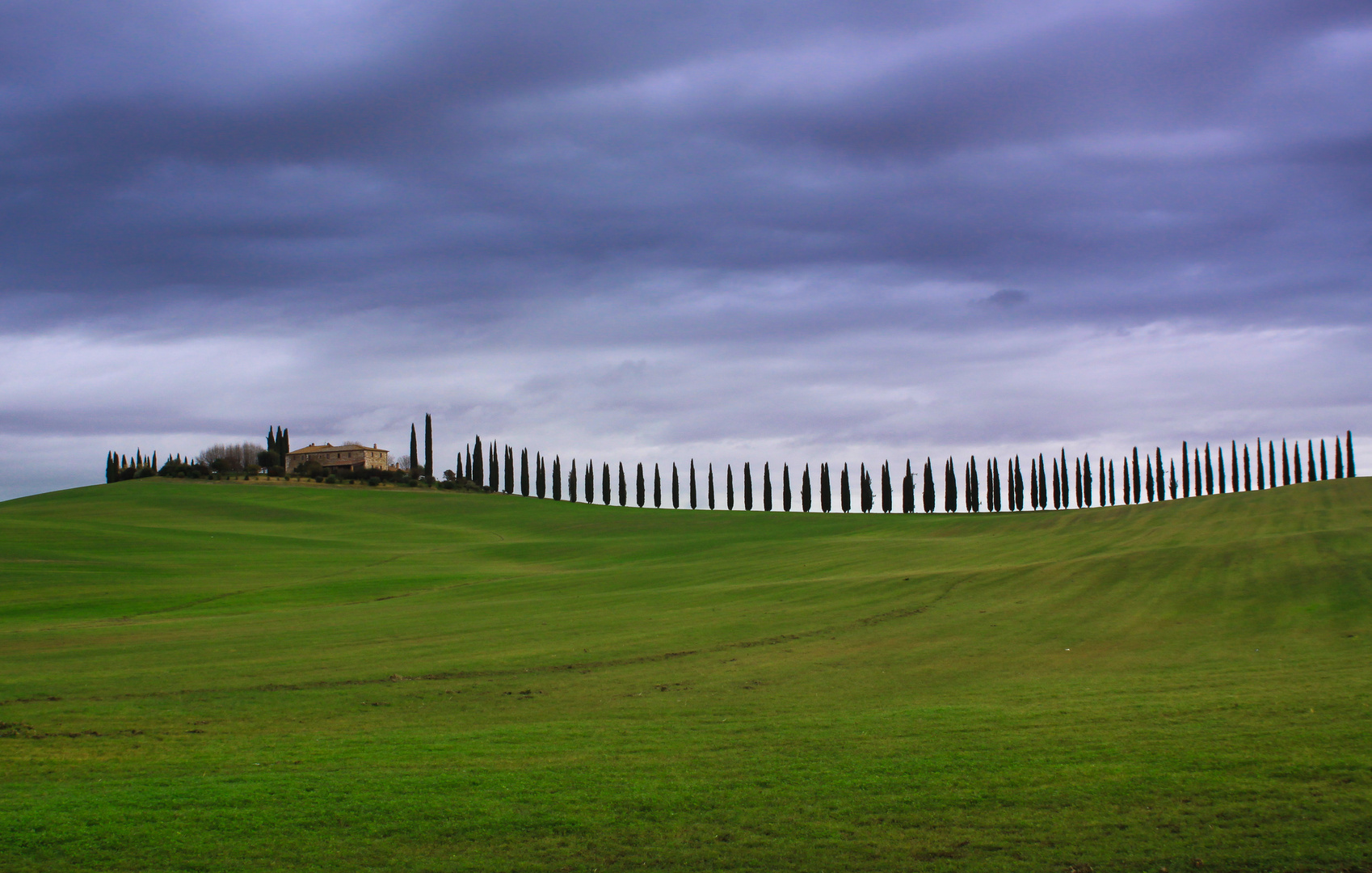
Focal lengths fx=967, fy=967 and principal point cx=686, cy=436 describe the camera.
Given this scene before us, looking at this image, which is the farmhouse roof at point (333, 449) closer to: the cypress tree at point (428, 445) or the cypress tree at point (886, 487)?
the cypress tree at point (428, 445)

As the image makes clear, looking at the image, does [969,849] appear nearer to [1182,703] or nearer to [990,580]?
[1182,703]

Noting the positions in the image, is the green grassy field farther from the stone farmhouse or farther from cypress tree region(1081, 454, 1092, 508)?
the stone farmhouse

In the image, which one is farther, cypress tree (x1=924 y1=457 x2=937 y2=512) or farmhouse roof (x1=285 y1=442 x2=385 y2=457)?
farmhouse roof (x1=285 y1=442 x2=385 y2=457)

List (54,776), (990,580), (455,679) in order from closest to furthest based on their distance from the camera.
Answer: (54,776)
(455,679)
(990,580)

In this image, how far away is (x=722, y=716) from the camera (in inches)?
688

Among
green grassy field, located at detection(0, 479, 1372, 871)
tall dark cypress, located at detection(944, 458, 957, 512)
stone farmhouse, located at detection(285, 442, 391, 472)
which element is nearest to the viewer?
green grassy field, located at detection(0, 479, 1372, 871)

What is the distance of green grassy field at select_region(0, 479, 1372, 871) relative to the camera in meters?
10.5

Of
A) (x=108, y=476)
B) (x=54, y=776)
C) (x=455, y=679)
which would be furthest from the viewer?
(x=108, y=476)

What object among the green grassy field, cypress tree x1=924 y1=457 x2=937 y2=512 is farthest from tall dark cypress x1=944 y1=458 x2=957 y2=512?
the green grassy field

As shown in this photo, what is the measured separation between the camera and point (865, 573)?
43.1 m

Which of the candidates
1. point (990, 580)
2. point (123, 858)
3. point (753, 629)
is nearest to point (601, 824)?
point (123, 858)

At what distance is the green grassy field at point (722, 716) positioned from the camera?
1047cm

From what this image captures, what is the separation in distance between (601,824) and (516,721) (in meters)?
6.81

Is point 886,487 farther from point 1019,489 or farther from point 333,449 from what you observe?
point 333,449
